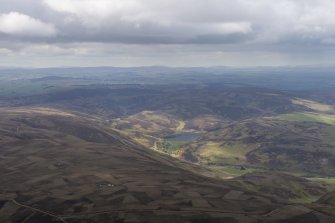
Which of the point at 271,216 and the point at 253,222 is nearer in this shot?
the point at 253,222

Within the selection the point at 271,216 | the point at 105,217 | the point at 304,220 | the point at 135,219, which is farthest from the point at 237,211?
the point at 105,217

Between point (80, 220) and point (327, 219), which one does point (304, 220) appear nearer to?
point (327, 219)

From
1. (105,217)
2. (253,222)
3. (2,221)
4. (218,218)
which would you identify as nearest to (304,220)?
(253,222)

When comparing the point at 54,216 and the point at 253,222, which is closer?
the point at 253,222

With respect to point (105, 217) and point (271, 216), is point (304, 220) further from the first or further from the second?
point (105, 217)

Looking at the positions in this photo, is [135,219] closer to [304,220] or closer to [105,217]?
[105,217]

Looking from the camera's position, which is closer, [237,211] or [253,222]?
[253,222]

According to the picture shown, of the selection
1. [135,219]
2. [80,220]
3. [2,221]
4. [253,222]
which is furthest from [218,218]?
[2,221]
